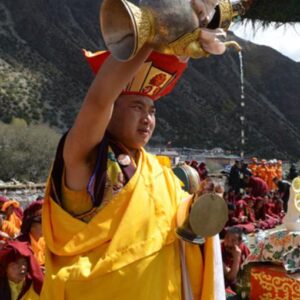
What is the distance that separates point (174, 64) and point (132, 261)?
2.06 ft

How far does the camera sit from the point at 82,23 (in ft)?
195

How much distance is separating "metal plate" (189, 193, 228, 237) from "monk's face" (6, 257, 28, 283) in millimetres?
1750

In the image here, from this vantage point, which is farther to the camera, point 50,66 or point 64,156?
point 50,66

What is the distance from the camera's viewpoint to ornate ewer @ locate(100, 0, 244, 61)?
143 centimetres

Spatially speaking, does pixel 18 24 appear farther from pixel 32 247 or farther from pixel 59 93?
pixel 32 247

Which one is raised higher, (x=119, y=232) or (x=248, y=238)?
(x=119, y=232)

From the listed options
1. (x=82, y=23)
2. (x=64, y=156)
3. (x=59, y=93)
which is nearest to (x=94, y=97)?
(x=64, y=156)

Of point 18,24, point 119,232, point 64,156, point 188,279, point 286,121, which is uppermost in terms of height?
point 18,24

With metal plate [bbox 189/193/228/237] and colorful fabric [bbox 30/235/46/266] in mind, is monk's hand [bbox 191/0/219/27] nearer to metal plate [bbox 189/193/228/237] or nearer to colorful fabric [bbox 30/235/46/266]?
metal plate [bbox 189/193/228/237]

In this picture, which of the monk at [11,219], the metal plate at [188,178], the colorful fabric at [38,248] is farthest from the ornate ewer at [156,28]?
the monk at [11,219]

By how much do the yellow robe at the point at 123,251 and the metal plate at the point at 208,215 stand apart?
0.12 metres

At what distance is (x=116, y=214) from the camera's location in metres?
1.70

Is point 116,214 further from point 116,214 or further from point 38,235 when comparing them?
point 38,235

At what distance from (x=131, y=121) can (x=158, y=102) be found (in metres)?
49.4
